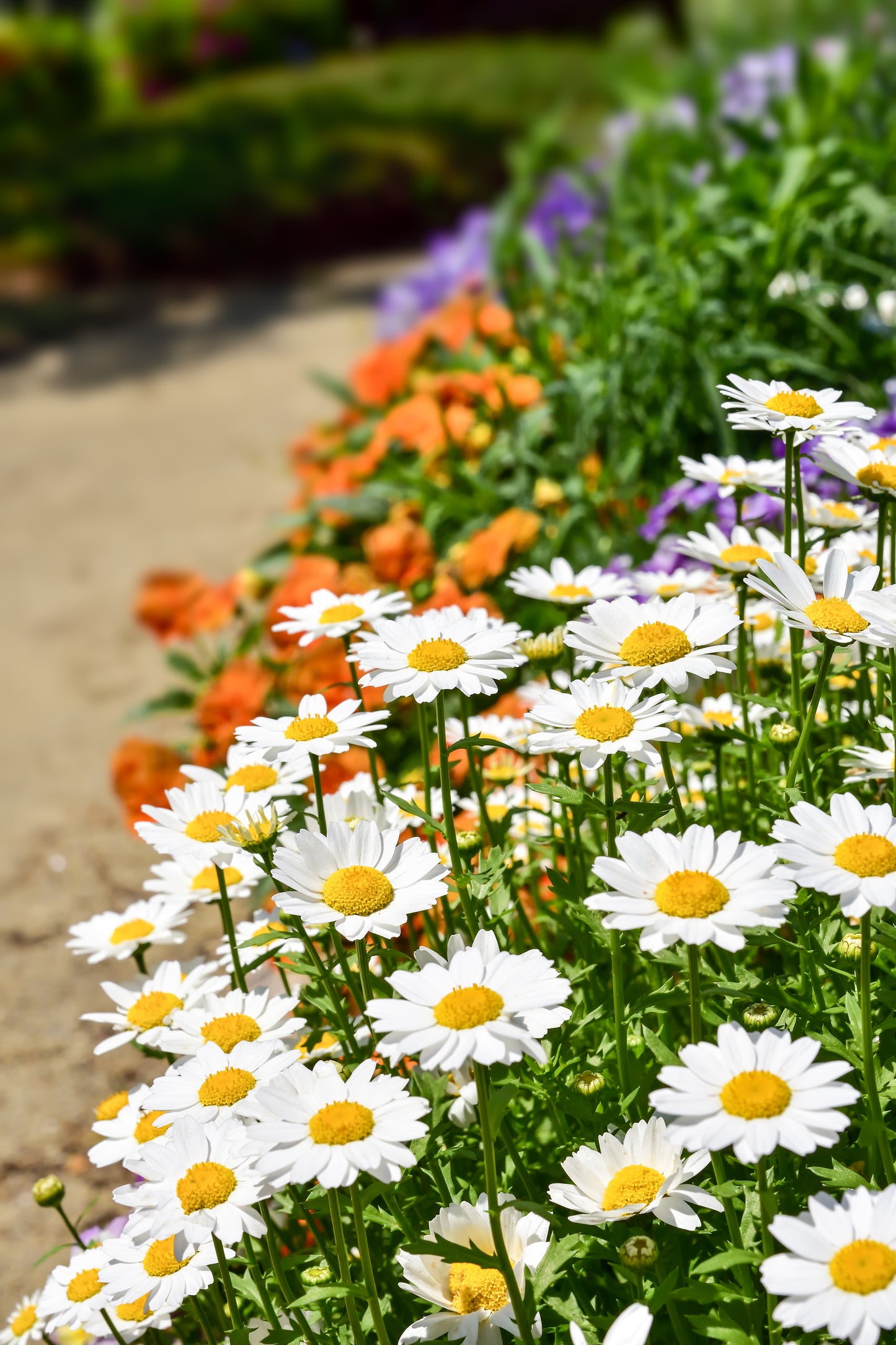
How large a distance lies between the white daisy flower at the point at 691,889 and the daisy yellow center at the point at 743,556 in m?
0.48

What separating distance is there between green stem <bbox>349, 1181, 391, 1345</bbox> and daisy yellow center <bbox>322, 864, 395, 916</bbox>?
22 cm

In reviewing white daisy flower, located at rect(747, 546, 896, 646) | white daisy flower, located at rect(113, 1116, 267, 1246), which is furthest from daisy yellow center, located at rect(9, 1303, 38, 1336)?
white daisy flower, located at rect(747, 546, 896, 646)

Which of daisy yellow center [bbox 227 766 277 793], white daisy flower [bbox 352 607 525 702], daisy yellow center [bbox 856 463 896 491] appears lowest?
daisy yellow center [bbox 227 766 277 793]

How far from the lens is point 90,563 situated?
5.01 m

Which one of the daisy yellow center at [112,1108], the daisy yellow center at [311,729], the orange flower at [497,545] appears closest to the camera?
the daisy yellow center at [311,729]

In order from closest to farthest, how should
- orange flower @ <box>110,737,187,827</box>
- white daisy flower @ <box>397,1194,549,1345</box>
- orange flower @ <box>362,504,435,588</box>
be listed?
white daisy flower @ <box>397,1194,549,1345</box> < orange flower @ <box>110,737,187,827</box> < orange flower @ <box>362,504,435,588</box>

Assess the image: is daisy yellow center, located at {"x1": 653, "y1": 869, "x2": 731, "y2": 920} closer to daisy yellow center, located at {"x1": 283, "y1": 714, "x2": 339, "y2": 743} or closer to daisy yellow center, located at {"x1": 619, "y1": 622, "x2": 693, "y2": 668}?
daisy yellow center, located at {"x1": 619, "y1": 622, "x2": 693, "y2": 668}

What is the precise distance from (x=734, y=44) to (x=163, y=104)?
388 inches

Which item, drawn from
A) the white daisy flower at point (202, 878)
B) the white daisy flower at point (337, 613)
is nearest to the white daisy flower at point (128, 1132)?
the white daisy flower at point (202, 878)

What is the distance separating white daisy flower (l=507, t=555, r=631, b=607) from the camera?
154cm

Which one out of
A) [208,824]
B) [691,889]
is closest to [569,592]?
[208,824]

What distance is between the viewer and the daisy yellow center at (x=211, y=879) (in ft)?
4.75

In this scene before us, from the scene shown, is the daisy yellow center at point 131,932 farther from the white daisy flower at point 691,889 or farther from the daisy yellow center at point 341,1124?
the white daisy flower at point 691,889

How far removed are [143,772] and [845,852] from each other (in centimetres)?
160
